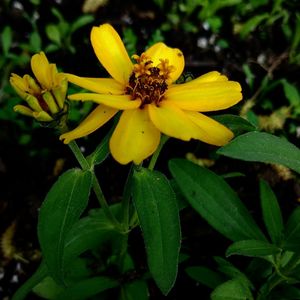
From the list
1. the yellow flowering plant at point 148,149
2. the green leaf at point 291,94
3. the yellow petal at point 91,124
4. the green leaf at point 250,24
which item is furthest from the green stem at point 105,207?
the green leaf at point 250,24

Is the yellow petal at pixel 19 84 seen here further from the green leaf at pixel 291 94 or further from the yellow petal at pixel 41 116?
the green leaf at pixel 291 94

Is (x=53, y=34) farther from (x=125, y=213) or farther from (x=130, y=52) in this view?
(x=125, y=213)

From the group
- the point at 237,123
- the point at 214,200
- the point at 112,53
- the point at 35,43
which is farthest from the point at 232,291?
the point at 35,43

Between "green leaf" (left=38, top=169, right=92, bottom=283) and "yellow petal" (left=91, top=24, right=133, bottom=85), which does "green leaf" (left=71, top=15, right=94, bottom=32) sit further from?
"green leaf" (left=38, top=169, right=92, bottom=283)

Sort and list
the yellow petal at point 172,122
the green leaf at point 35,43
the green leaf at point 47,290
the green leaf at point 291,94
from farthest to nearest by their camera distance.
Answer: the green leaf at point 35,43
the green leaf at point 291,94
the green leaf at point 47,290
the yellow petal at point 172,122

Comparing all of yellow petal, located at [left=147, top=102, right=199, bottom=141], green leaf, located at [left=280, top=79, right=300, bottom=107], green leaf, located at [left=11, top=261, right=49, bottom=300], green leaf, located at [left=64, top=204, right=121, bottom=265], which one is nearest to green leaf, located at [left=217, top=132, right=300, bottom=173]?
yellow petal, located at [left=147, top=102, right=199, bottom=141]

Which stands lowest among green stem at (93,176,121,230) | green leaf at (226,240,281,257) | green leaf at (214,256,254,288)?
green leaf at (214,256,254,288)
